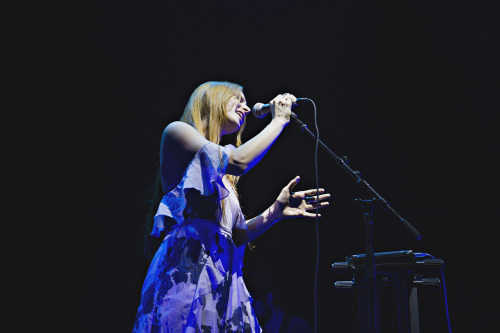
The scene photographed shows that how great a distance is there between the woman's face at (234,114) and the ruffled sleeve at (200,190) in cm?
30

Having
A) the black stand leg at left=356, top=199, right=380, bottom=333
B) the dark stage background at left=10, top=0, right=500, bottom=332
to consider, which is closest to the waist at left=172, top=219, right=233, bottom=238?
the black stand leg at left=356, top=199, right=380, bottom=333

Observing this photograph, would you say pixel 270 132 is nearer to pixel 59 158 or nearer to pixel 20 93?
pixel 59 158

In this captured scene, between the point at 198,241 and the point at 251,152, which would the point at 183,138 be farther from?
the point at 198,241

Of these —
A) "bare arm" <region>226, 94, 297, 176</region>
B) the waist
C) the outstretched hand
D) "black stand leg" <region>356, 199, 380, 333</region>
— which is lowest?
"black stand leg" <region>356, 199, 380, 333</region>

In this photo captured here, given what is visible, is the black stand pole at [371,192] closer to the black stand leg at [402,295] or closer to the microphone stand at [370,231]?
the microphone stand at [370,231]

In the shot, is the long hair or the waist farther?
the long hair

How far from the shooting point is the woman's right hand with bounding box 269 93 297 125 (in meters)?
1.59

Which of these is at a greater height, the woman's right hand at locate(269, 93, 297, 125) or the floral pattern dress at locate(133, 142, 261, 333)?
the woman's right hand at locate(269, 93, 297, 125)

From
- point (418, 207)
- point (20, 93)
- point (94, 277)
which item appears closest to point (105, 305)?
point (94, 277)

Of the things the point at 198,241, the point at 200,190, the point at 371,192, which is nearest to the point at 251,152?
the point at 200,190

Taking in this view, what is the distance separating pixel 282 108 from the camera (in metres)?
1.60

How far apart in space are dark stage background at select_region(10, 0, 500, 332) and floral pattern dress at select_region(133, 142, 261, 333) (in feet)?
4.97

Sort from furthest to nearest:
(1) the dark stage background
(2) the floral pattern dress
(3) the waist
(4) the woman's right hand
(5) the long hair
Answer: (1) the dark stage background < (5) the long hair < (4) the woman's right hand < (3) the waist < (2) the floral pattern dress

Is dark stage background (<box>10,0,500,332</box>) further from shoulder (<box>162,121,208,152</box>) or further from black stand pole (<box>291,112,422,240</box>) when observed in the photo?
shoulder (<box>162,121,208,152</box>)
